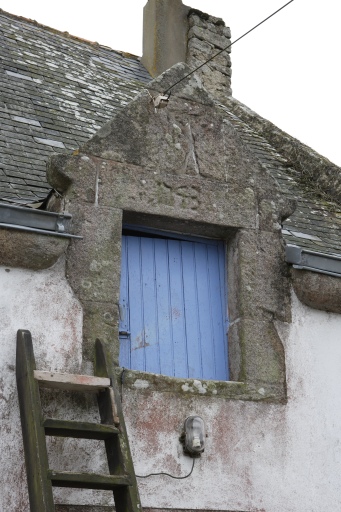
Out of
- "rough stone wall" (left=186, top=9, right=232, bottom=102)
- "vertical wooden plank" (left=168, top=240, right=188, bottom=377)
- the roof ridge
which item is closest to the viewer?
"vertical wooden plank" (left=168, top=240, right=188, bottom=377)

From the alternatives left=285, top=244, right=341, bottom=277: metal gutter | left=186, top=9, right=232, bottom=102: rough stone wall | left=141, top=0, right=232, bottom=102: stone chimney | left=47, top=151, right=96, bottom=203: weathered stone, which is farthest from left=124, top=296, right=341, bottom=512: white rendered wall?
left=141, top=0, right=232, bottom=102: stone chimney

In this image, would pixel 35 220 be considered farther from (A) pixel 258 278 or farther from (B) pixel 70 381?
(A) pixel 258 278

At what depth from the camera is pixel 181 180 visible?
6664 mm

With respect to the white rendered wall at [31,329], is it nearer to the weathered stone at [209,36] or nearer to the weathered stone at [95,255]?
the weathered stone at [95,255]

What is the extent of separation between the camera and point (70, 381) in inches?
214

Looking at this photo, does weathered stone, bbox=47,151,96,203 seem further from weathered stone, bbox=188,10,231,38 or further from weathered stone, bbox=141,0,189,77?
weathered stone, bbox=188,10,231,38

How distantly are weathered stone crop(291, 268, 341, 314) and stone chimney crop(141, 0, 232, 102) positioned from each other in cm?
435

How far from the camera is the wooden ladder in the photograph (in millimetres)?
4961

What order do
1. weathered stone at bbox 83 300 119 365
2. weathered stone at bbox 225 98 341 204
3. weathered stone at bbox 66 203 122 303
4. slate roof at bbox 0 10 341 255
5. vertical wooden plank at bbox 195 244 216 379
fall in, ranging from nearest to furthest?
1. weathered stone at bbox 83 300 119 365
2. weathered stone at bbox 66 203 122 303
3. vertical wooden plank at bbox 195 244 216 379
4. slate roof at bbox 0 10 341 255
5. weathered stone at bbox 225 98 341 204

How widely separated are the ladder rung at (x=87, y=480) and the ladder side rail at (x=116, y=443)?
6 centimetres

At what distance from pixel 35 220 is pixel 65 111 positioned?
2517mm

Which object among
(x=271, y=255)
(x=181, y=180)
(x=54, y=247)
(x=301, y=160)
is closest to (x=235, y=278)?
(x=271, y=255)

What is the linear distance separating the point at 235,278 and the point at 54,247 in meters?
1.45

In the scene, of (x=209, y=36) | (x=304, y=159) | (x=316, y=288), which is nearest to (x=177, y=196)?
(x=316, y=288)
